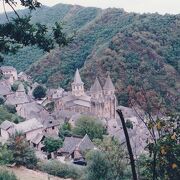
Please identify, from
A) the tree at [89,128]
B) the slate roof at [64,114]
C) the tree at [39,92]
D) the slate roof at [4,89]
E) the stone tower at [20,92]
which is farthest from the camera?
the tree at [39,92]

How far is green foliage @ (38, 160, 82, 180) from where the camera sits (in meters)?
30.2

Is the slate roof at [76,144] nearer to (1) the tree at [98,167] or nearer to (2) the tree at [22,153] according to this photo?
(2) the tree at [22,153]

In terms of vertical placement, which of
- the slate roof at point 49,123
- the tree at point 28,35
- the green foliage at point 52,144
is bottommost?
the green foliage at point 52,144

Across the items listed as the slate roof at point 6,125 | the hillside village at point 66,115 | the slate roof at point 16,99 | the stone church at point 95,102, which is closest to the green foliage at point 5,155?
the hillside village at point 66,115

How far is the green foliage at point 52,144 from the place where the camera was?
36.9 m

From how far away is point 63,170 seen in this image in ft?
99.4

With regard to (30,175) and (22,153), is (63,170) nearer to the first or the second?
(30,175)

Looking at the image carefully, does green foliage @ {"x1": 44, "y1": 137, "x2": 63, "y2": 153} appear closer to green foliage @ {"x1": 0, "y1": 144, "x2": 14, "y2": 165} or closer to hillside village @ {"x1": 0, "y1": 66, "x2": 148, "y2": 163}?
hillside village @ {"x1": 0, "y1": 66, "x2": 148, "y2": 163}

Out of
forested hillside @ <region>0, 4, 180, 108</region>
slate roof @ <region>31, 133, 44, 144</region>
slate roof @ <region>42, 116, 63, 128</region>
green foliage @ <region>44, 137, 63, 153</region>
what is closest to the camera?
green foliage @ <region>44, 137, 63, 153</region>

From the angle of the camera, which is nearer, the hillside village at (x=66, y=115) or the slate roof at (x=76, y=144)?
the slate roof at (x=76, y=144)

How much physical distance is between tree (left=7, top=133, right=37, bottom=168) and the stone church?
21.6 m

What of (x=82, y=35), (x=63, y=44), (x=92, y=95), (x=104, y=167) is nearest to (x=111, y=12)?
(x=82, y=35)

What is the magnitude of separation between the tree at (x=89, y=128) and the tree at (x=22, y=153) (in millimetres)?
10311

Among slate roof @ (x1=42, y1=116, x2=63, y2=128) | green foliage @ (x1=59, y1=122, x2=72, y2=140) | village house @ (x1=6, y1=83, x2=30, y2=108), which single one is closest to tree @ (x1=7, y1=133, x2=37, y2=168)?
green foliage @ (x1=59, y1=122, x2=72, y2=140)
